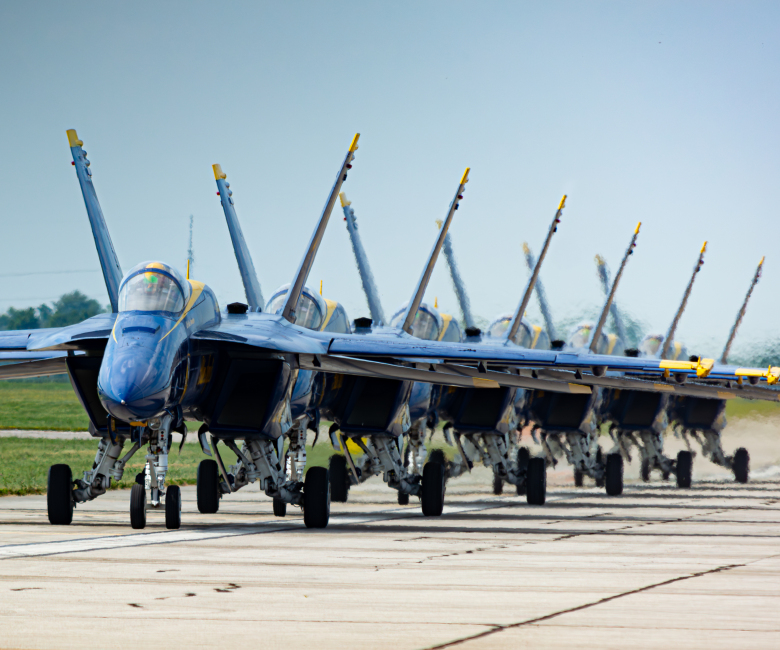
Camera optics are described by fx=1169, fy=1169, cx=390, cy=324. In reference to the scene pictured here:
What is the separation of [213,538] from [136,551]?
77.0 inches

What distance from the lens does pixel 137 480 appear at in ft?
46.3

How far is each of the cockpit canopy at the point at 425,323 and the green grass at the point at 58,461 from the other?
3.98 metres

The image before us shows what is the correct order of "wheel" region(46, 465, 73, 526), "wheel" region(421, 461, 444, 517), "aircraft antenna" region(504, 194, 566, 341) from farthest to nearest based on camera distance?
"aircraft antenna" region(504, 194, 566, 341)
"wheel" region(421, 461, 444, 517)
"wheel" region(46, 465, 73, 526)

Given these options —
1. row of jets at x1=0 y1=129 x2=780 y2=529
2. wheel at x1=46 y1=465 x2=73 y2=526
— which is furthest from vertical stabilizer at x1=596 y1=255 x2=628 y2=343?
wheel at x1=46 y1=465 x2=73 y2=526

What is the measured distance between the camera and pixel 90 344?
1451 cm

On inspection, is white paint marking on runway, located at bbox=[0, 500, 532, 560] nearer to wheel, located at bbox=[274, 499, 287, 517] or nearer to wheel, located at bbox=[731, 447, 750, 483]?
wheel, located at bbox=[274, 499, 287, 517]

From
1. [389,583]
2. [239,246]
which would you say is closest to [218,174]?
[239,246]

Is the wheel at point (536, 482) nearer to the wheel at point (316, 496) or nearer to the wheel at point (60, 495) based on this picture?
the wheel at point (316, 496)

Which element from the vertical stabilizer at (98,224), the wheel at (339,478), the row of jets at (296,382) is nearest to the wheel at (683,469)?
the row of jets at (296,382)

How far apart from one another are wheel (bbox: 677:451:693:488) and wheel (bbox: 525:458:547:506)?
10.4 meters

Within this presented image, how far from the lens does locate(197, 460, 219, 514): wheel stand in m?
→ 17.9

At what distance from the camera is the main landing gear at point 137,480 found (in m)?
→ 13.9

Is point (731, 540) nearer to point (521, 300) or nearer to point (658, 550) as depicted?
point (658, 550)

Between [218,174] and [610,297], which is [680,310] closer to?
[610,297]
